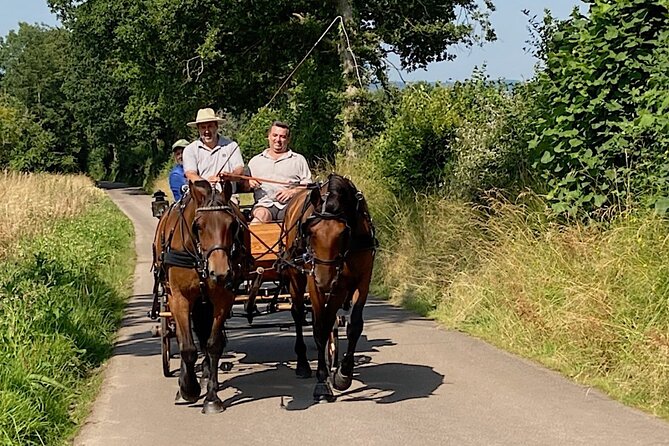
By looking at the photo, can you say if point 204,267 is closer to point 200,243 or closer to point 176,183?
point 200,243

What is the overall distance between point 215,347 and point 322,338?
0.95 metres

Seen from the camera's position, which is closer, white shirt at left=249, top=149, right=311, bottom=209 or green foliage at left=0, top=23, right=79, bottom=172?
white shirt at left=249, top=149, right=311, bottom=209

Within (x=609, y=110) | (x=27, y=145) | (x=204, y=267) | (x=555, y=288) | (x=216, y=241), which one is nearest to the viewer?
(x=216, y=241)

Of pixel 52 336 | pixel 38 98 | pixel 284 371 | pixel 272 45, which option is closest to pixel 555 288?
pixel 284 371

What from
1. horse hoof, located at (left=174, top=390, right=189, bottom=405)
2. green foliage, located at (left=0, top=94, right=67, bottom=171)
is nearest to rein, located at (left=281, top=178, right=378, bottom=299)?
horse hoof, located at (left=174, top=390, right=189, bottom=405)

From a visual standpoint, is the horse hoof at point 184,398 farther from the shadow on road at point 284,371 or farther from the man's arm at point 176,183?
the man's arm at point 176,183

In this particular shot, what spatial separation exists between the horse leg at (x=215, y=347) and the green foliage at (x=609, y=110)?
4654 mm

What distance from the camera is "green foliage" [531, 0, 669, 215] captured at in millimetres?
10445

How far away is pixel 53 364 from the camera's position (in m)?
9.04

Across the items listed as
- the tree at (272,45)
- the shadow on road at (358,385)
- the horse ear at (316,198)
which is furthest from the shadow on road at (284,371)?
the tree at (272,45)

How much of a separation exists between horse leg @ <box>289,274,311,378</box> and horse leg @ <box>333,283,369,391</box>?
2.18 ft

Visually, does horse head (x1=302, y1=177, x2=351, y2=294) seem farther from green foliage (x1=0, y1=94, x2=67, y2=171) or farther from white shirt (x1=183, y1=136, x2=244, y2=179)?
green foliage (x1=0, y1=94, x2=67, y2=171)

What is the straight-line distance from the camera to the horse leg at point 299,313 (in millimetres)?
9180

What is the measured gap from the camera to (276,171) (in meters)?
10.0
